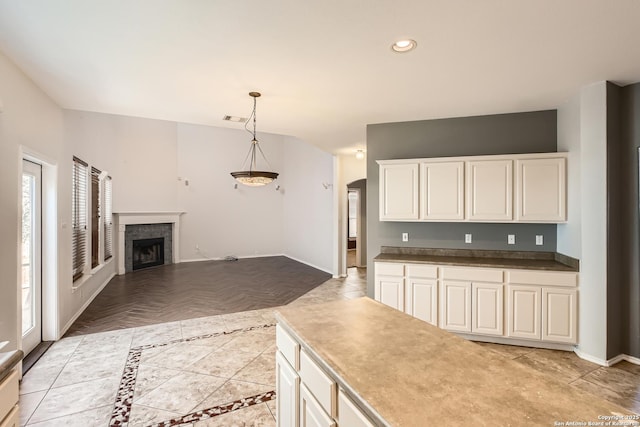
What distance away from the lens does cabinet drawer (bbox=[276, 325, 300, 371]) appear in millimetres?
1639

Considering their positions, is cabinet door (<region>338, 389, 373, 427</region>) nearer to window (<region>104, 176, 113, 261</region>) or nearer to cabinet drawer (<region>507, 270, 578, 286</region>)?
cabinet drawer (<region>507, 270, 578, 286</region>)

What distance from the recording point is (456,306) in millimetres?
3656

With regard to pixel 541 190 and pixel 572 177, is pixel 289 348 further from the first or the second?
pixel 572 177

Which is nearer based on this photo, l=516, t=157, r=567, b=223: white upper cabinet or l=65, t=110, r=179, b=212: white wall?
l=516, t=157, r=567, b=223: white upper cabinet

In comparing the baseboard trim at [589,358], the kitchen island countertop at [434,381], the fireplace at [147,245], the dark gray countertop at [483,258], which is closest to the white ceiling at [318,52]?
the dark gray countertop at [483,258]

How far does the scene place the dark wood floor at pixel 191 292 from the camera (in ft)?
14.8

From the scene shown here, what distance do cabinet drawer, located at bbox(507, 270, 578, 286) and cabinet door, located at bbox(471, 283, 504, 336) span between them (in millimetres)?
177

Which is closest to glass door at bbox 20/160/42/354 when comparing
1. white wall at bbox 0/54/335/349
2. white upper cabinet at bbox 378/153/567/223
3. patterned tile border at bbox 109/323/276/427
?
white wall at bbox 0/54/335/349

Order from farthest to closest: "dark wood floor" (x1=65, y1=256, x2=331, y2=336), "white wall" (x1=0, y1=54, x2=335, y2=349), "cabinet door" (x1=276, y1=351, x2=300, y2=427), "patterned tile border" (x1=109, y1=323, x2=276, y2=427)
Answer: "dark wood floor" (x1=65, y1=256, x2=331, y2=336) < "white wall" (x1=0, y1=54, x2=335, y2=349) < "patterned tile border" (x1=109, y1=323, x2=276, y2=427) < "cabinet door" (x1=276, y1=351, x2=300, y2=427)

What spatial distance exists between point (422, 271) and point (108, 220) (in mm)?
6829

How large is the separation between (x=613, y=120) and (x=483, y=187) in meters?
1.30

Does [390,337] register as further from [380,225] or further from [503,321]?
[380,225]

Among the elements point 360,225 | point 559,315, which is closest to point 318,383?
point 559,315

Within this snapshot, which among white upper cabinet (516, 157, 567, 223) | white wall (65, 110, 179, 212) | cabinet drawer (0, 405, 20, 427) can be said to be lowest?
cabinet drawer (0, 405, 20, 427)
